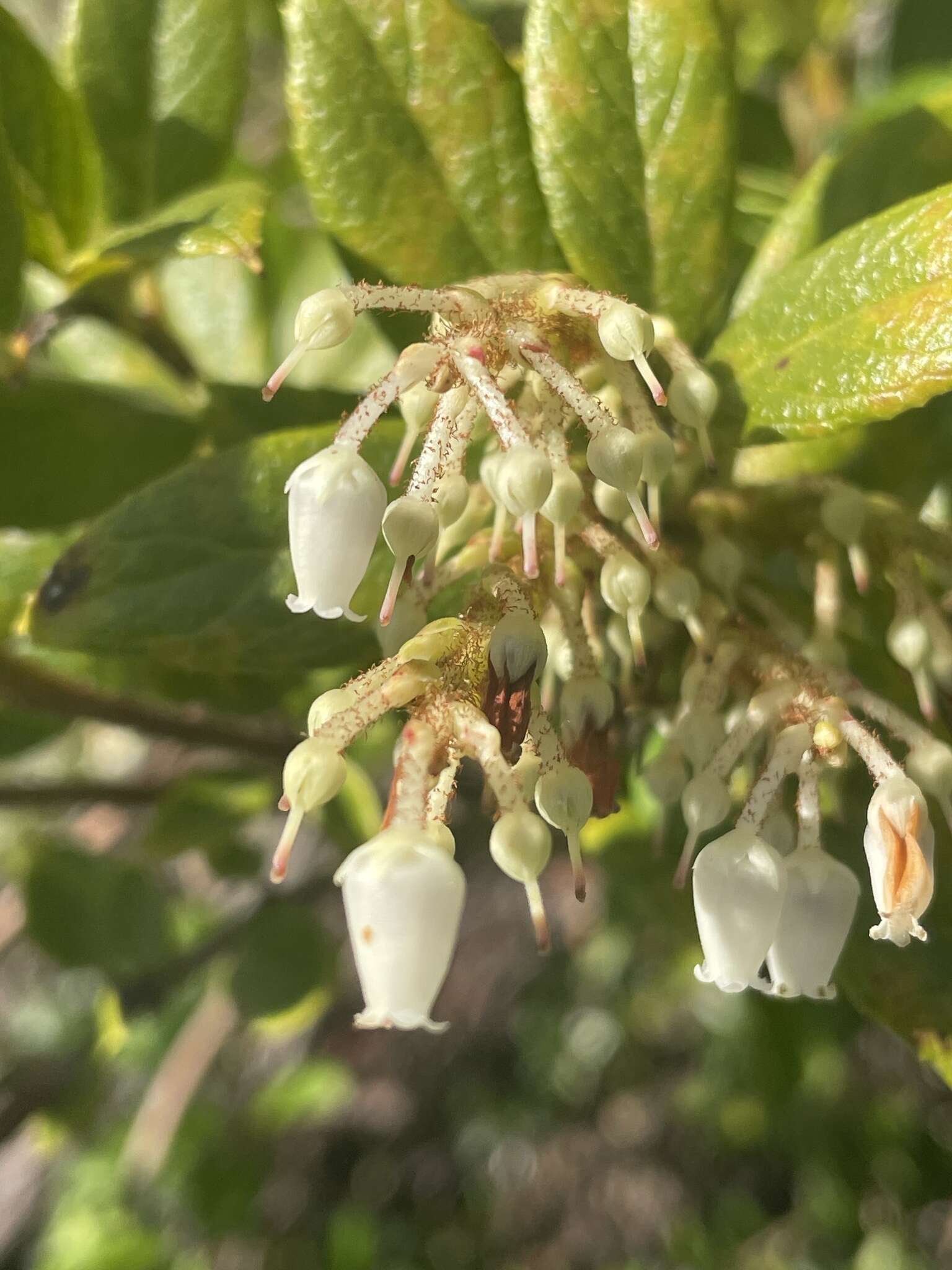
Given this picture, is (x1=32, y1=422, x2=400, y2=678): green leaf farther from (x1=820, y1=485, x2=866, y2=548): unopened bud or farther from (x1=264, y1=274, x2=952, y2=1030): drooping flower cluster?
→ (x1=820, y1=485, x2=866, y2=548): unopened bud

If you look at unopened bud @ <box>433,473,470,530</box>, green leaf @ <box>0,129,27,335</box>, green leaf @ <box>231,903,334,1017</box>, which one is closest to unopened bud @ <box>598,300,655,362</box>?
unopened bud @ <box>433,473,470,530</box>

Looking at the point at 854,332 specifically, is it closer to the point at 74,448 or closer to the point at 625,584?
the point at 625,584

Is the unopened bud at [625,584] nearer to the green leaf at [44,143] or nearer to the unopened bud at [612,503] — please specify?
the unopened bud at [612,503]

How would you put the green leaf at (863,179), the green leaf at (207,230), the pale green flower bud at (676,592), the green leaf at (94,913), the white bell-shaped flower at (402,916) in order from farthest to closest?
the green leaf at (94,913), the green leaf at (863,179), the green leaf at (207,230), the pale green flower bud at (676,592), the white bell-shaped flower at (402,916)

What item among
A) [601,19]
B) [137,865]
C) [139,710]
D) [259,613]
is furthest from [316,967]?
[601,19]

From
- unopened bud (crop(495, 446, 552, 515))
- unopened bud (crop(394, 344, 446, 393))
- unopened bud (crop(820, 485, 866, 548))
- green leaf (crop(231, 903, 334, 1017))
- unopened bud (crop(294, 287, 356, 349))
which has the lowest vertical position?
green leaf (crop(231, 903, 334, 1017))

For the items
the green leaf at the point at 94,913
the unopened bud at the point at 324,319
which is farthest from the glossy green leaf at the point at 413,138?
the green leaf at the point at 94,913
